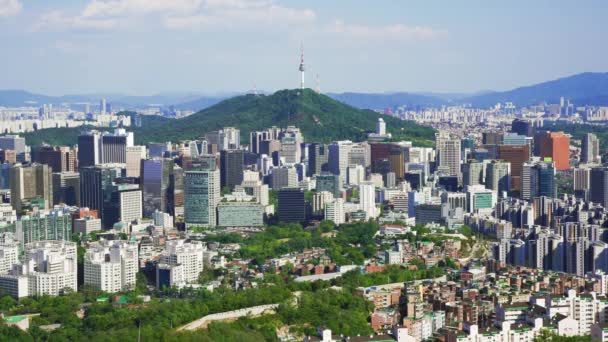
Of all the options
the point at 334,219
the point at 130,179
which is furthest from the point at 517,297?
the point at 130,179

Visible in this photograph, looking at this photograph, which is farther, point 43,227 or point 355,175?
point 355,175

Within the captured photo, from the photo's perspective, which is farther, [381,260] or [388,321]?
[381,260]

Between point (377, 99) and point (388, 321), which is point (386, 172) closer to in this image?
point (388, 321)

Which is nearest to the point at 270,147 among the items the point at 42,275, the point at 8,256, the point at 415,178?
the point at 415,178

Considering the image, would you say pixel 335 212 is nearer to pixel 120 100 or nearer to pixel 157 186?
pixel 157 186

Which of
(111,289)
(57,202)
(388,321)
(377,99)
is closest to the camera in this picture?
(388,321)

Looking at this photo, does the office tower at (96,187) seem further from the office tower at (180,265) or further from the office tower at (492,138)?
the office tower at (492,138)

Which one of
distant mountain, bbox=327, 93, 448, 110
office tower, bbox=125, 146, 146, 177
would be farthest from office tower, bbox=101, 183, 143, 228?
distant mountain, bbox=327, 93, 448, 110

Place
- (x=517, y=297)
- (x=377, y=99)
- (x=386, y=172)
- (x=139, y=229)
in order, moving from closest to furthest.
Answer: (x=517, y=297) → (x=139, y=229) → (x=386, y=172) → (x=377, y=99)
